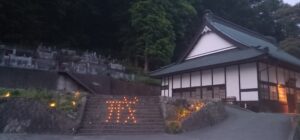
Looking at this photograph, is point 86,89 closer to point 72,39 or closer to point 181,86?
point 181,86

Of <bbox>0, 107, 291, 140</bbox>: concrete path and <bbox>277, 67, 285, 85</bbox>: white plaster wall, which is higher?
<bbox>277, 67, 285, 85</bbox>: white plaster wall

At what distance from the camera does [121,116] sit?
50.0 feet

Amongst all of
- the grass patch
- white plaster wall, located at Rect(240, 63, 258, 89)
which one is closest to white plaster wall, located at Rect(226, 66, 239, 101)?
white plaster wall, located at Rect(240, 63, 258, 89)

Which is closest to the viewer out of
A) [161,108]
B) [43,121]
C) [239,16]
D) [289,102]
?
[43,121]

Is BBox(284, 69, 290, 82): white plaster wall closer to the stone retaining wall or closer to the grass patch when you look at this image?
the stone retaining wall

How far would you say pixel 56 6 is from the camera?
116ft

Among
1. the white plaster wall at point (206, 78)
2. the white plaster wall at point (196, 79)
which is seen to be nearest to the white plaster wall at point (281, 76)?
the white plaster wall at point (206, 78)

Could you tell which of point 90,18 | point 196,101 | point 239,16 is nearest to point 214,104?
point 196,101

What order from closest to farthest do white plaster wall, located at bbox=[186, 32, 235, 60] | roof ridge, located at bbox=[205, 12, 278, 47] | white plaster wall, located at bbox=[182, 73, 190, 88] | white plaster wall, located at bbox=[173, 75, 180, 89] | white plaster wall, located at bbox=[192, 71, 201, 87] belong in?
white plaster wall, located at bbox=[192, 71, 201, 87] < white plaster wall, located at bbox=[186, 32, 235, 60] < white plaster wall, located at bbox=[182, 73, 190, 88] < white plaster wall, located at bbox=[173, 75, 180, 89] < roof ridge, located at bbox=[205, 12, 278, 47]

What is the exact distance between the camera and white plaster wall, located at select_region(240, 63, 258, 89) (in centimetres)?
2061

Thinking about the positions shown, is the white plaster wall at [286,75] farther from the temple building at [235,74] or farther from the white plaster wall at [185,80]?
the white plaster wall at [185,80]

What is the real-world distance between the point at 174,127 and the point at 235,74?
9.41 meters

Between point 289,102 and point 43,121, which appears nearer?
point 43,121

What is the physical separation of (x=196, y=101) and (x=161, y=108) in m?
2.02
